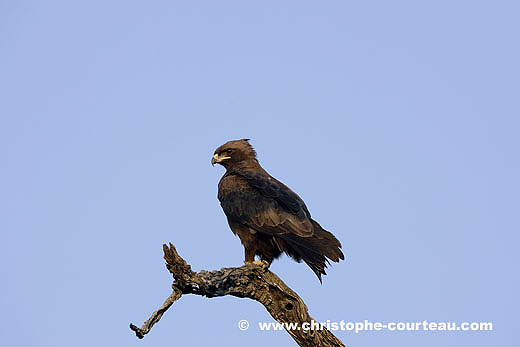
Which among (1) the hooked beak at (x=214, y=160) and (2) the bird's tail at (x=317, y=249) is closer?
(2) the bird's tail at (x=317, y=249)

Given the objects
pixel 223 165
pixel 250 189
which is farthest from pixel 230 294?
pixel 223 165

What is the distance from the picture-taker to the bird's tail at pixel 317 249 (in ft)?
Answer: 32.0

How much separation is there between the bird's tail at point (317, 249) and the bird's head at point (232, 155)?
2.42 m

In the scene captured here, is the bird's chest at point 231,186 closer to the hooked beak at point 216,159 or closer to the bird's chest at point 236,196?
the bird's chest at point 236,196

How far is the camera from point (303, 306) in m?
9.05

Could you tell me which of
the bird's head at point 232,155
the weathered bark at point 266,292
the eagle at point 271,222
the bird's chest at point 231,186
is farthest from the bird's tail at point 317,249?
the bird's head at point 232,155

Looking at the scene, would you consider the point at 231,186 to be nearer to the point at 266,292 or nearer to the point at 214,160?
the point at 214,160

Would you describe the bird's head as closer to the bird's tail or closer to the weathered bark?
the bird's tail

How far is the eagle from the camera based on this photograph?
9.88 meters

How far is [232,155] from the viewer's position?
12078 mm

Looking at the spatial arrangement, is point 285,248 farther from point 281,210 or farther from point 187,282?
point 187,282

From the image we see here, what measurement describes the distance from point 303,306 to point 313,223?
1.72m

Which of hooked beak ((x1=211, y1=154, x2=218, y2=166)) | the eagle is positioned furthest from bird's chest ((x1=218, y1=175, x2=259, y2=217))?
hooked beak ((x1=211, y1=154, x2=218, y2=166))

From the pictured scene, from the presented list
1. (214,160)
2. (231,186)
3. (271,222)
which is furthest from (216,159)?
(271,222)
